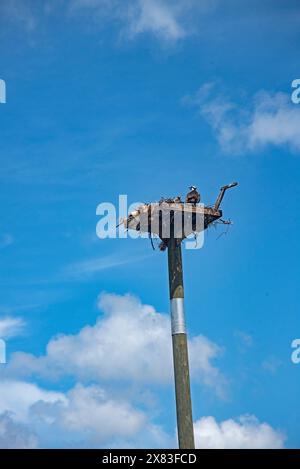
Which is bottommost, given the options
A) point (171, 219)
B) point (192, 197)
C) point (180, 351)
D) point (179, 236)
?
point (180, 351)

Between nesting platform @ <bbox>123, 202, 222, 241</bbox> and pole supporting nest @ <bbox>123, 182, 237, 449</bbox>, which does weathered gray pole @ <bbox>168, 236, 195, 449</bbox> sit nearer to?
pole supporting nest @ <bbox>123, 182, 237, 449</bbox>

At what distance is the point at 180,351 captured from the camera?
65438 mm

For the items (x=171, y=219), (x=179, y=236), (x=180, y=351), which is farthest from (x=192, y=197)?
(x=180, y=351)

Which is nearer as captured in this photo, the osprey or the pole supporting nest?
the pole supporting nest

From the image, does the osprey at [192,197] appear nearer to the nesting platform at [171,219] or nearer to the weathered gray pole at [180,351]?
the nesting platform at [171,219]

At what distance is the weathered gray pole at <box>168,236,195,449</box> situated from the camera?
6300cm

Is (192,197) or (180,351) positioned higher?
(192,197)

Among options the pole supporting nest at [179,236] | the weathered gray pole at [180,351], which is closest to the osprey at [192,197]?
the pole supporting nest at [179,236]

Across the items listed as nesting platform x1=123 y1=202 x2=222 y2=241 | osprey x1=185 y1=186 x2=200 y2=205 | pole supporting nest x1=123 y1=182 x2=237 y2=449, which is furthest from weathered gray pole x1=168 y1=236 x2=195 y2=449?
osprey x1=185 y1=186 x2=200 y2=205

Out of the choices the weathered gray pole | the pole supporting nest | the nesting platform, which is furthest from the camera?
the nesting platform

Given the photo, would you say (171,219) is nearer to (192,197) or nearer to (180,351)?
(192,197)

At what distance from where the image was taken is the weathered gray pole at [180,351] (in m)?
63.0

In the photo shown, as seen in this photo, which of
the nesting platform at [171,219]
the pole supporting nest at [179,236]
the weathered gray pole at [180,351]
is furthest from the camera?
the nesting platform at [171,219]
